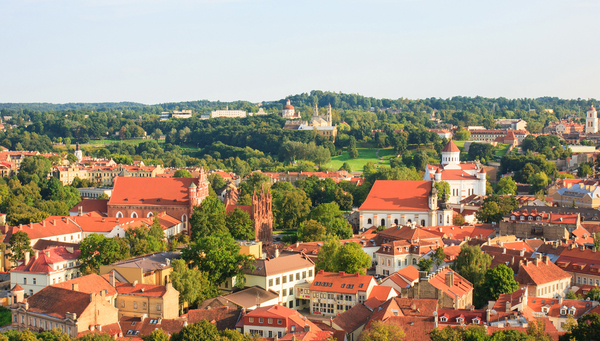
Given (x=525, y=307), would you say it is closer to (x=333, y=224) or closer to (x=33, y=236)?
(x=333, y=224)

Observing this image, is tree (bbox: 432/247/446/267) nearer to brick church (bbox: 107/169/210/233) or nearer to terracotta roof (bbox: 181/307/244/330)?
terracotta roof (bbox: 181/307/244/330)

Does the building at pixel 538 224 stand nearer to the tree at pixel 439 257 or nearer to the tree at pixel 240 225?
the tree at pixel 439 257

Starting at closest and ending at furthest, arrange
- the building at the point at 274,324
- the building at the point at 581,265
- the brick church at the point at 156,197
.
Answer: the building at the point at 274,324 → the building at the point at 581,265 → the brick church at the point at 156,197

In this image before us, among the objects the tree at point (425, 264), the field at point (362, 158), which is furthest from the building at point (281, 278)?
the field at point (362, 158)

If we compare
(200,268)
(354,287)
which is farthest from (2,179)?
(354,287)

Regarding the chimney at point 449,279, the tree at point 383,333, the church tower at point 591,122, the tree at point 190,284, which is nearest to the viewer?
the tree at point 383,333
